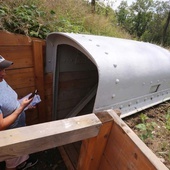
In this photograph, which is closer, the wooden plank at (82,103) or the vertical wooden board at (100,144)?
the vertical wooden board at (100,144)

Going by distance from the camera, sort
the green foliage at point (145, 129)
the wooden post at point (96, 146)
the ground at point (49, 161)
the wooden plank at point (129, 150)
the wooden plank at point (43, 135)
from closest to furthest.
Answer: the wooden plank at point (43, 135)
the wooden plank at point (129, 150)
the wooden post at point (96, 146)
the green foliage at point (145, 129)
the ground at point (49, 161)

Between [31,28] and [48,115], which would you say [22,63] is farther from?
[48,115]

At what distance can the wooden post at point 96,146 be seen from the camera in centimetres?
128

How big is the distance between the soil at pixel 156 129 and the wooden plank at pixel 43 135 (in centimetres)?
86

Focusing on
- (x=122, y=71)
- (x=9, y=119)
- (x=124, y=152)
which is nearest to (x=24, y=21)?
(x=9, y=119)

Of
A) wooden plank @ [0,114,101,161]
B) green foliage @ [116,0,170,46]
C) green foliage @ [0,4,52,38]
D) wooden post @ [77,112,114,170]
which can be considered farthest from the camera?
green foliage @ [116,0,170,46]

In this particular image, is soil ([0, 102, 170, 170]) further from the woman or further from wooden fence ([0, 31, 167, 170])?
the woman

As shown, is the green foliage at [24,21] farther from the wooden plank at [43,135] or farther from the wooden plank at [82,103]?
the wooden plank at [43,135]

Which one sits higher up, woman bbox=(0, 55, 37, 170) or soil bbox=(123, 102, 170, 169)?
woman bbox=(0, 55, 37, 170)

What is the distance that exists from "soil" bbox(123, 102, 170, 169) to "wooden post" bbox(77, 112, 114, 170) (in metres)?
0.60

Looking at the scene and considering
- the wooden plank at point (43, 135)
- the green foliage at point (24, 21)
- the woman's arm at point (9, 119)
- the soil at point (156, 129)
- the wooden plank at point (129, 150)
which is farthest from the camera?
the green foliage at point (24, 21)

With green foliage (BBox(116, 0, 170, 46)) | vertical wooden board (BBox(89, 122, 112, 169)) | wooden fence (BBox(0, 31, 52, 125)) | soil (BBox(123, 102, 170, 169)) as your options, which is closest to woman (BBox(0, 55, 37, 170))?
wooden fence (BBox(0, 31, 52, 125))

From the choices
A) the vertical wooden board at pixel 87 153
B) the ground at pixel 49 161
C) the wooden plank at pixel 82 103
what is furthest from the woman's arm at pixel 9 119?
the ground at pixel 49 161

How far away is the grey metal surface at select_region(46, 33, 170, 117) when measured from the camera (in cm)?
137
